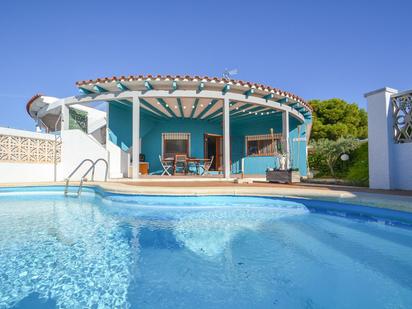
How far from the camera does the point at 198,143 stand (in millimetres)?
12977

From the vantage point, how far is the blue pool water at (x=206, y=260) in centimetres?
175

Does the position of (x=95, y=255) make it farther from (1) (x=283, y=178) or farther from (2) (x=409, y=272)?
(1) (x=283, y=178)

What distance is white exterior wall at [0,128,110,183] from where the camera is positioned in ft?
28.2

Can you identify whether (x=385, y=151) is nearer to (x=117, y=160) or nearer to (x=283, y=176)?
(x=283, y=176)

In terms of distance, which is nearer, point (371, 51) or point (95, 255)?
point (95, 255)

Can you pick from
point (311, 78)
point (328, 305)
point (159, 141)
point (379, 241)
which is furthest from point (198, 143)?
point (328, 305)

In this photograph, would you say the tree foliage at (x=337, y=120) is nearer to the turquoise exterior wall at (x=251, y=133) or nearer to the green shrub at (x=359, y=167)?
the turquoise exterior wall at (x=251, y=133)

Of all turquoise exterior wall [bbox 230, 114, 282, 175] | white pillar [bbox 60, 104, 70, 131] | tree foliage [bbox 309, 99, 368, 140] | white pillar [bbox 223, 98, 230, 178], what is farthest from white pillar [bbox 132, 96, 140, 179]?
tree foliage [bbox 309, 99, 368, 140]

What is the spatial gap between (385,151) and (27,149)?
471 inches

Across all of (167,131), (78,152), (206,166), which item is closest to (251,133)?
(206,166)

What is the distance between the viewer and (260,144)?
13.2 metres

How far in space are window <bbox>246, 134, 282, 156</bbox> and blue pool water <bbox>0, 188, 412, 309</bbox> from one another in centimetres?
831

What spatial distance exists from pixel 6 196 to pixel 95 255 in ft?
22.0

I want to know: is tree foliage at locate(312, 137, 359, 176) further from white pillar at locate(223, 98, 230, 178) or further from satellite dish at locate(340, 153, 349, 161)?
white pillar at locate(223, 98, 230, 178)
